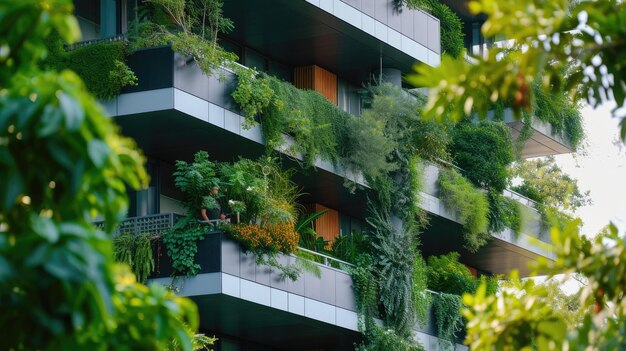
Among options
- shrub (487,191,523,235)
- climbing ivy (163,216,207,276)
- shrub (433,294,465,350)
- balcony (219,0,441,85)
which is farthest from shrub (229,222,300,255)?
shrub (487,191,523,235)

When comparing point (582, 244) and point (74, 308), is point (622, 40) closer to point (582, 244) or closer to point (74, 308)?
point (582, 244)

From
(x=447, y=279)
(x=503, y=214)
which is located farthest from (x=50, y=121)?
(x=503, y=214)

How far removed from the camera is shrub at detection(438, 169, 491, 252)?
1260 inches

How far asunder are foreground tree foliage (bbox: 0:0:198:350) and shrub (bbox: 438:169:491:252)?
81.3 feet

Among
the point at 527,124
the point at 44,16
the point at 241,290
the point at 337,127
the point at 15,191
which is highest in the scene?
the point at 527,124

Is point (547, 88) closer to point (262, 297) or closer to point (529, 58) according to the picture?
point (529, 58)

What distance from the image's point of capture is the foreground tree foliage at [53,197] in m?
6.61

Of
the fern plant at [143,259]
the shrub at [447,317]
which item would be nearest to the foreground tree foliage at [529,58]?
the fern plant at [143,259]

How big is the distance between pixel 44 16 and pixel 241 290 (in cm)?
1768

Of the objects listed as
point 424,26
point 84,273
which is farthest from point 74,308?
point 424,26

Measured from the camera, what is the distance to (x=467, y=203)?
32.2 m

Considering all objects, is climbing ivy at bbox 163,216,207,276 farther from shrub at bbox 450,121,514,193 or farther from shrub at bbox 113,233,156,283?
shrub at bbox 450,121,514,193

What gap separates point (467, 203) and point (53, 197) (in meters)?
25.5

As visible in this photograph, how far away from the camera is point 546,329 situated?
8273mm
